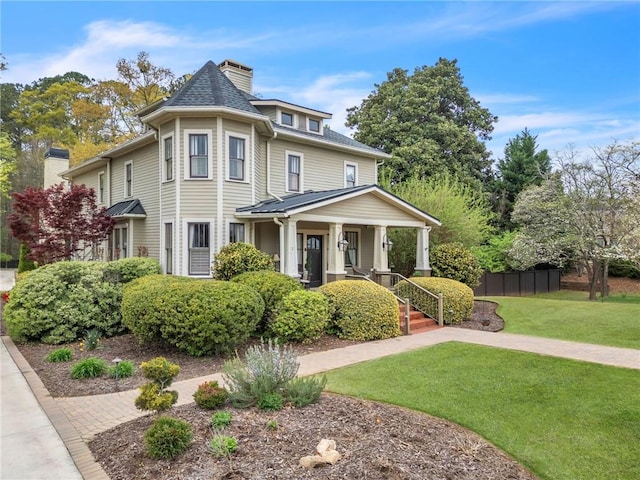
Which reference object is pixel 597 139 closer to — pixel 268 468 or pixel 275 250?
pixel 275 250

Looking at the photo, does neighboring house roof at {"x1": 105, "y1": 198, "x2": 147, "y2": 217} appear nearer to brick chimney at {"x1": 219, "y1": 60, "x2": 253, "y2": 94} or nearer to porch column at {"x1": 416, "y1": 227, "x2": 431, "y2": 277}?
brick chimney at {"x1": 219, "y1": 60, "x2": 253, "y2": 94}

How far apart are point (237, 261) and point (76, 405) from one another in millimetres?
6523

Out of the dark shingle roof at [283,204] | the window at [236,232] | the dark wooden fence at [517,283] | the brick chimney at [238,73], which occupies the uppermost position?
the brick chimney at [238,73]

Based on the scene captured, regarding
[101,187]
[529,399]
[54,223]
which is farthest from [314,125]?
[529,399]

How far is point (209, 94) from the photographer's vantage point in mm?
14047

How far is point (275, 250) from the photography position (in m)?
15.8

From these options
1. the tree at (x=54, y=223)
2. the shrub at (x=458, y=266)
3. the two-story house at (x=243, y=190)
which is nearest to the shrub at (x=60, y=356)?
the two-story house at (x=243, y=190)

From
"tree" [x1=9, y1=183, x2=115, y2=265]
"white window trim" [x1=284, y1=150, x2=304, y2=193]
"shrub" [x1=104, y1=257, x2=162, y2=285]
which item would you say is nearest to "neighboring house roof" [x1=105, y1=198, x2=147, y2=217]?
"tree" [x1=9, y1=183, x2=115, y2=265]

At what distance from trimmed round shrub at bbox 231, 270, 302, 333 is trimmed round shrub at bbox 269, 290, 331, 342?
0.18 meters

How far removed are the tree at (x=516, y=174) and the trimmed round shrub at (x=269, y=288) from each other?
2354 centimetres

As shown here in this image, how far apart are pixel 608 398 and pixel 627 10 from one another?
905cm

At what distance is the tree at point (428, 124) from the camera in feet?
94.7

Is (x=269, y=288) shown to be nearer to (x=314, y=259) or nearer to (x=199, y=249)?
(x=199, y=249)

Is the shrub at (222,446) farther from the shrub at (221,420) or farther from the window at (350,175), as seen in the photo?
the window at (350,175)
